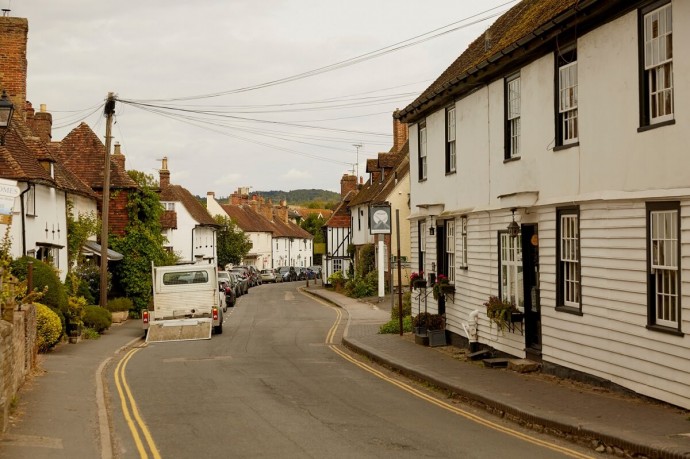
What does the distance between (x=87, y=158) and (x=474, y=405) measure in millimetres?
33627

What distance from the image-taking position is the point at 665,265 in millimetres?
12523

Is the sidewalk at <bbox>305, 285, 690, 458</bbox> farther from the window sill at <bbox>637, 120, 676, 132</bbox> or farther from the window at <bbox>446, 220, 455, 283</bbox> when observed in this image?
the window sill at <bbox>637, 120, 676, 132</bbox>

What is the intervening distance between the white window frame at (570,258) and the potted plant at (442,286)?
697cm

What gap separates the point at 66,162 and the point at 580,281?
33753mm

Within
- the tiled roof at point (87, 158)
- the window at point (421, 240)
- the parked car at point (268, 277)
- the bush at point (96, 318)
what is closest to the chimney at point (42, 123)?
the tiled roof at point (87, 158)

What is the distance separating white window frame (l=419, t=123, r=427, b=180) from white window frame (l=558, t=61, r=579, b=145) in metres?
9.79

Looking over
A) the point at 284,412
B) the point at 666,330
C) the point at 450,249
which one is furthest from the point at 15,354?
the point at 450,249

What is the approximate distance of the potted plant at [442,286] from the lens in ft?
75.7

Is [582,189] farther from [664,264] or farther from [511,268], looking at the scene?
[511,268]

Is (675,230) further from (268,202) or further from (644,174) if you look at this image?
(268,202)

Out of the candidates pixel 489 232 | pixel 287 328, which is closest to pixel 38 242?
pixel 287 328

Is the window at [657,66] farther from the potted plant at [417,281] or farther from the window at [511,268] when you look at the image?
the potted plant at [417,281]

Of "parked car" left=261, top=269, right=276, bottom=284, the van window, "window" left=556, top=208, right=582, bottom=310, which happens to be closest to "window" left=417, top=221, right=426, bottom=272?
the van window

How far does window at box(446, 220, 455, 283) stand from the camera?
23328 mm
